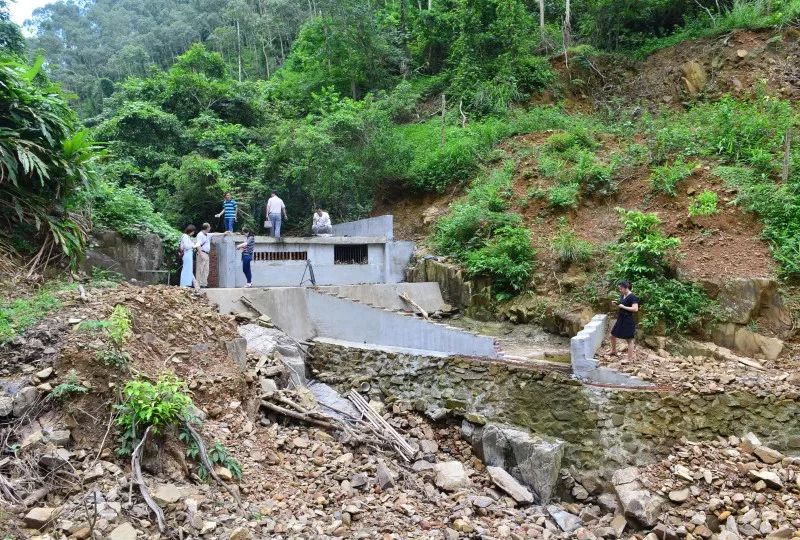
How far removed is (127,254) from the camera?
1159 cm

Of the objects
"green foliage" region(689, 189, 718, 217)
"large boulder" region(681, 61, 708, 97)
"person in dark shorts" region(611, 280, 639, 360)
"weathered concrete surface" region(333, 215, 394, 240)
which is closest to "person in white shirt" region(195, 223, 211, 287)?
"weathered concrete surface" region(333, 215, 394, 240)

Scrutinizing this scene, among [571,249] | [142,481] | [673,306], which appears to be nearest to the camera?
[142,481]

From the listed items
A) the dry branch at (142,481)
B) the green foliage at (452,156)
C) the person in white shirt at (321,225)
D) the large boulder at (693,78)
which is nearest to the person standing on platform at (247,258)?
the person in white shirt at (321,225)

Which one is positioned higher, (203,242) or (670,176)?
(670,176)

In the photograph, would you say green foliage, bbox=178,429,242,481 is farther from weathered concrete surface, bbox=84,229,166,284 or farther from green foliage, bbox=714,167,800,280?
green foliage, bbox=714,167,800,280

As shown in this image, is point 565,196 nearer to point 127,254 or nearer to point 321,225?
point 321,225

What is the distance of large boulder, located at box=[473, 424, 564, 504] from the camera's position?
801cm

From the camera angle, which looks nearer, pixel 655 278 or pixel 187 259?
pixel 187 259

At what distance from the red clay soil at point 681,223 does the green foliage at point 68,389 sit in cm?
1127

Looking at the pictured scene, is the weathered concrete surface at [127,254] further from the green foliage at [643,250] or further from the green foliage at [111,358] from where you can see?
the green foliage at [643,250]

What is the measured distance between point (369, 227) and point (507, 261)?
522cm

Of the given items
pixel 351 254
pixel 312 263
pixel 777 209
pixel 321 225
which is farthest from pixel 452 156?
pixel 777 209

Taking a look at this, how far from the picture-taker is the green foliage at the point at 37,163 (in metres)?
8.26

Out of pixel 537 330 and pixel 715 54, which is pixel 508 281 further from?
pixel 715 54
